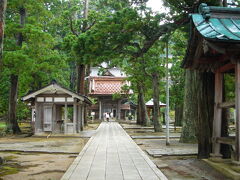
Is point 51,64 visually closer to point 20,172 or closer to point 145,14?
point 145,14

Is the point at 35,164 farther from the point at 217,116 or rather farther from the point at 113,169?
the point at 217,116

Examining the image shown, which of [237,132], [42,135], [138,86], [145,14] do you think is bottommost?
[42,135]

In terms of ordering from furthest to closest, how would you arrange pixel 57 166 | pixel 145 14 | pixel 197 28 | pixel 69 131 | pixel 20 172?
pixel 69 131 → pixel 145 14 → pixel 57 166 → pixel 20 172 → pixel 197 28

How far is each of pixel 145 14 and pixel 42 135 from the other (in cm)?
1120

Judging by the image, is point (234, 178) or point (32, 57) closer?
point (234, 178)

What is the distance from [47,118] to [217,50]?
665 inches

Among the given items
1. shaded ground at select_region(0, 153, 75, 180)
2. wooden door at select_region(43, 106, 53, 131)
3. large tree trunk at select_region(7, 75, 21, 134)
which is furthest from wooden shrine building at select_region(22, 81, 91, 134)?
shaded ground at select_region(0, 153, 75, 180)

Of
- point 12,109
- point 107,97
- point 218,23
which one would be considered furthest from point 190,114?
point 107,97

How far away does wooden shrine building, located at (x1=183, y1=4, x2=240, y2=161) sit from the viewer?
6.14 meters

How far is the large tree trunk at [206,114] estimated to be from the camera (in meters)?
8.67

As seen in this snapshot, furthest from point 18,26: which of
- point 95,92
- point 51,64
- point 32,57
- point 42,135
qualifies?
point 95,92

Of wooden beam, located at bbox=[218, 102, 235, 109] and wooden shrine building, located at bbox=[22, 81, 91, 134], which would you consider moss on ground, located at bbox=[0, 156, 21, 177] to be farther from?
wooden shrine building, located at bbox=[22, 81, 91, 134]

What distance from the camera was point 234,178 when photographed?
6215mm

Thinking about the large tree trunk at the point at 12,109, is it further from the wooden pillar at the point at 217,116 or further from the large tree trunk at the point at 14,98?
the wooden pillar at the point at 217,116
